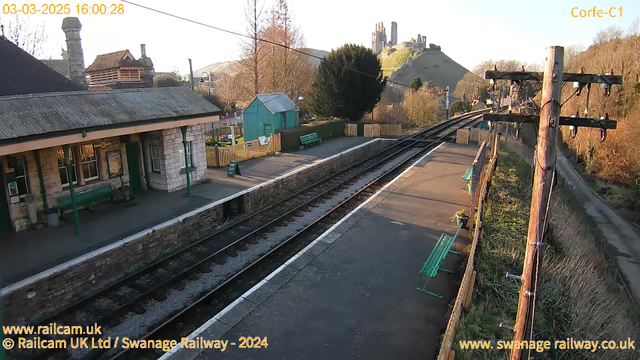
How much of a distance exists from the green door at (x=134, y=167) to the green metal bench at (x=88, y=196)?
1.23 meters

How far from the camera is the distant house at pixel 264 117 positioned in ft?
80.1

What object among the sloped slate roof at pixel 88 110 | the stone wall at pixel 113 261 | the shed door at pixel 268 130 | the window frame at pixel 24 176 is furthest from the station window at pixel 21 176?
the shed door at pixel 268 130

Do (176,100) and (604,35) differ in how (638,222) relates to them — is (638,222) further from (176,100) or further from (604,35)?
(604,35)

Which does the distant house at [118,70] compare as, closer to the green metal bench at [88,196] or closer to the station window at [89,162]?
the station window at [89,162]

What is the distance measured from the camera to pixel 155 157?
14266mm

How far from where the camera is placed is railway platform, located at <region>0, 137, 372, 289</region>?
8.75 metres

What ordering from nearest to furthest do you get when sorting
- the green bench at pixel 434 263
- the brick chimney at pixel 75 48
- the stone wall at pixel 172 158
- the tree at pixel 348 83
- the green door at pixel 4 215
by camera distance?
the green bench at pixel 434 263 < the green door at pixel 4 215 < the stone wall at pixel 172 158 < the brick chimney at pixel 75 48 < the tree at pixel 348 83

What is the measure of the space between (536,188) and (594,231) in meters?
16.4

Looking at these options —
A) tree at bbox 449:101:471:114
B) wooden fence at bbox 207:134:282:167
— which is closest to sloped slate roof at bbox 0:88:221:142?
wooden fence at bbox 207:134:282:167

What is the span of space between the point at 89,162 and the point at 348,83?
2163cm

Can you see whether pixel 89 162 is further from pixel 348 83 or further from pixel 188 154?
pixel 348 83

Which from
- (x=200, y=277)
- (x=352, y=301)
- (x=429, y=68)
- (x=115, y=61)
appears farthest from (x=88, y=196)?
(x=429, y=68)

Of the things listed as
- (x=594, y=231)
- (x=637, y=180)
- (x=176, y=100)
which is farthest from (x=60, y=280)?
(x=637, y=180)

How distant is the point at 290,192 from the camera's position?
1639 cm
